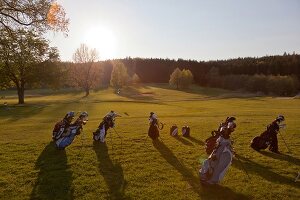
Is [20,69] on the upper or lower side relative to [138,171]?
upper

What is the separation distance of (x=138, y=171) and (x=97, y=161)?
298 cm

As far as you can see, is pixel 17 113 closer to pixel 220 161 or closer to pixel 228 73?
pixel 220 161

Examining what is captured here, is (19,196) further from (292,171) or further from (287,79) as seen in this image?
(287,79)

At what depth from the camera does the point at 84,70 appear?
112312 millimetres

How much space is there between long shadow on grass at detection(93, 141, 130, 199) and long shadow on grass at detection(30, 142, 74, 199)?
1785 mm

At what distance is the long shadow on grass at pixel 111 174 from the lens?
51.9 ft

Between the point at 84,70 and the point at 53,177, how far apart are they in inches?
3815

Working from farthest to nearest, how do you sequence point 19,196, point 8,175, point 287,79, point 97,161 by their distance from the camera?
point 287,79
point 97,161
point 8,175
point 19,196

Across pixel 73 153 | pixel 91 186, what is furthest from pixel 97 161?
pixel 91 186

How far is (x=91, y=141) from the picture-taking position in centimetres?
2572

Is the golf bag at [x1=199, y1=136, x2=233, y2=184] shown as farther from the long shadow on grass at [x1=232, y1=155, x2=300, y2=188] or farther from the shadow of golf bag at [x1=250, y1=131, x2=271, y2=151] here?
the shadow of golf bag at [x1=250, y1=131, x2=271, y2=151]

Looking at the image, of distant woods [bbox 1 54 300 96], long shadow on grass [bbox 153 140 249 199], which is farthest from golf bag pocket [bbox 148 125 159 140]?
distant woods [bbox 1 54 300 96]

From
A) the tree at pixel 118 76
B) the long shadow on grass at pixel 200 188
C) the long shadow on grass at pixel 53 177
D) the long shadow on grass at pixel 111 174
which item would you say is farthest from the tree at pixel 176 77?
the long shadow on grass at pixel 200 188

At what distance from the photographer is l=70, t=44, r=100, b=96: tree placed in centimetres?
11112
